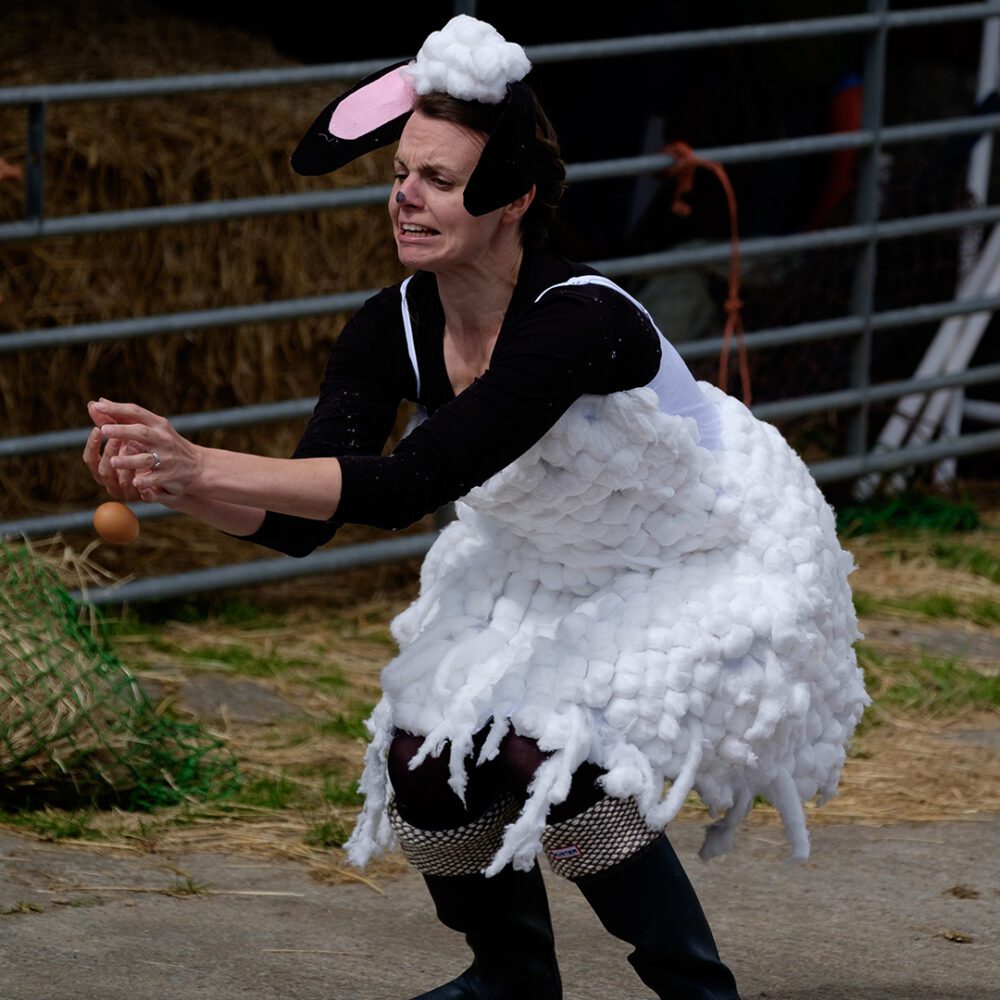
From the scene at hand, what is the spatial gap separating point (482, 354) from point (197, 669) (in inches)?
82.0

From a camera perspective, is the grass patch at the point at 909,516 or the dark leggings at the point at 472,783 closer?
the dark leggings at the point at 472,783

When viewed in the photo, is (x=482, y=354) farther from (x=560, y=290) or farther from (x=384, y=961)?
(x=384, y=961)

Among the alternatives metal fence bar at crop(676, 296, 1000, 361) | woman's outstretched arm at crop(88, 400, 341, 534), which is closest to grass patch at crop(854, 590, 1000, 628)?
metal fence bar at crop(676, 296, 1000, 361)

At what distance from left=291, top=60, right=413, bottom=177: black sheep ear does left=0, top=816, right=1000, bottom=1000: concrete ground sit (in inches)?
49.1

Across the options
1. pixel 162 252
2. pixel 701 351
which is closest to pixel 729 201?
pixel 701 351

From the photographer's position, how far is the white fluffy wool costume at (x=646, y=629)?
2441 millimetres

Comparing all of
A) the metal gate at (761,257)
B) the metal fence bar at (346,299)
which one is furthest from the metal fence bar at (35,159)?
the metal fence bar at (346,299)

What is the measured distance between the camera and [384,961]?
118 inches

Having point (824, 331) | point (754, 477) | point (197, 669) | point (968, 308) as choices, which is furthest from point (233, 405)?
point (754, 477)

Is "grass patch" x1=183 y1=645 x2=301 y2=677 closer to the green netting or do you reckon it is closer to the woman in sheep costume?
the green netting

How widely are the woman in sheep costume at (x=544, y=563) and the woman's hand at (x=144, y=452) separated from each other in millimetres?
143

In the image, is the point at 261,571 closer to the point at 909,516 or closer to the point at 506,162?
the point at 909,516

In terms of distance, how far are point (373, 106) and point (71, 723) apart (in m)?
1.55

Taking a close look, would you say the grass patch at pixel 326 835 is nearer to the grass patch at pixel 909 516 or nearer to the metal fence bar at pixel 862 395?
the metal fence bar at pixel 862 395
